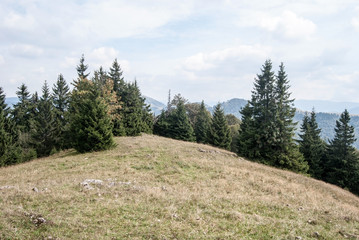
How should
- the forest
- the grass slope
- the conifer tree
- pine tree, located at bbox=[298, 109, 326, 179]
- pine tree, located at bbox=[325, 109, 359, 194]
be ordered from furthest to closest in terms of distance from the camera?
1. the conifer tree
2. pine tree, located at bbox=[298, 109, 326, 179]
3. pine tree, located at bbox=[325, 109, 359, 194]
4. the forest
5. the grass slope

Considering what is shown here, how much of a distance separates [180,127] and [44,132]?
29.3 metres

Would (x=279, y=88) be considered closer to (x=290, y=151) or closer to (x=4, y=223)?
(x=290, y=151)

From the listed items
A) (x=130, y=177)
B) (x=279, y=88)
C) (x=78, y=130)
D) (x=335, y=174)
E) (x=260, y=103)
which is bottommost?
(x=335, y=174)

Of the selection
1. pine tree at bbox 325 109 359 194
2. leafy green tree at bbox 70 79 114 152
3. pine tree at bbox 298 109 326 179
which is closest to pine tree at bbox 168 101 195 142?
pine tree at bbox 298 109 326 179

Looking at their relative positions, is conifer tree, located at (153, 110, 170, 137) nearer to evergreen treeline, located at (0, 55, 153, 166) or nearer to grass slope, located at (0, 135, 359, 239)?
evergreen treeline, located at (0, 55, 153, 166)

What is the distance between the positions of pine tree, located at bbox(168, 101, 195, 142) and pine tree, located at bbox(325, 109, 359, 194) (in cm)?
2987

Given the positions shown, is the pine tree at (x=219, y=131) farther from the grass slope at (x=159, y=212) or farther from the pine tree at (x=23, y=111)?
the pine tree at (x=23, y=111)

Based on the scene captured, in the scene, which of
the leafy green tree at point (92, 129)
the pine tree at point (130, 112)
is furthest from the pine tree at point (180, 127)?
the leafy green tree at point (92, 129)

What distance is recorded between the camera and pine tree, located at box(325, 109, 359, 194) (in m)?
39.2

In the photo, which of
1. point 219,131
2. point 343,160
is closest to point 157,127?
point 219,131

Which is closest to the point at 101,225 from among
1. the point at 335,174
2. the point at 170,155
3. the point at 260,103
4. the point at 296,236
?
the point at 296,236

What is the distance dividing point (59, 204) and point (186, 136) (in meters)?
46.5

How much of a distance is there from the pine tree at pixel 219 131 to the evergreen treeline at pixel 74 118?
54.6 ft

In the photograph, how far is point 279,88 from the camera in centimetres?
3256
